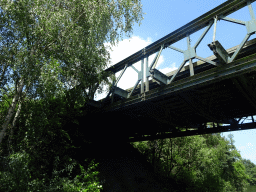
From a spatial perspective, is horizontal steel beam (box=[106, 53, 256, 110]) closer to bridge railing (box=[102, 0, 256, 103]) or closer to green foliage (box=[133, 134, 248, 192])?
bridge railing (box=[102, 0, 256, 103])

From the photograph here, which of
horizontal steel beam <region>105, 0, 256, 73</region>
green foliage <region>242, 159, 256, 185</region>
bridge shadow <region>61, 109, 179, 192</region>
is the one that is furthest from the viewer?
green foliage <region>242, 159, 256, 185</region>

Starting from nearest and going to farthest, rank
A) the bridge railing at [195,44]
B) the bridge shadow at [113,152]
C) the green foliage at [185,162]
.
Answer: the bridge railing at [195,44] < the bridge shadow at [113,152] < the green foliage at [185,162]

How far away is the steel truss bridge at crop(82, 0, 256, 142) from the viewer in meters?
6.49

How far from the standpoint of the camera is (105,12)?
970 centimetres

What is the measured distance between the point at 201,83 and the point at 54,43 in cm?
735

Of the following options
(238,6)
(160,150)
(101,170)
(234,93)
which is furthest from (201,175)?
(238,6)

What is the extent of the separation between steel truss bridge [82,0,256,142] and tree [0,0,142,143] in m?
2.32

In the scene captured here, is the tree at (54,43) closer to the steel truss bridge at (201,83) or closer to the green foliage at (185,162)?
the steel truss bridge at (201,83)

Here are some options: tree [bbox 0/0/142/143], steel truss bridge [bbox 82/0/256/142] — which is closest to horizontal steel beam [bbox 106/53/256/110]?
steel truss bridge [bbox 82/0/256/142]

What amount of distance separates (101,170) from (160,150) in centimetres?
1027

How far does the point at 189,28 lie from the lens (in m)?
8.33

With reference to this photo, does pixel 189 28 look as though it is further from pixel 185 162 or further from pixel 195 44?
pixel 185 162

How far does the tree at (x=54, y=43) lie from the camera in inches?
301

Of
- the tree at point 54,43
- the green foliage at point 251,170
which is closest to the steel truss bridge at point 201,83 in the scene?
the tree at point 54,43
